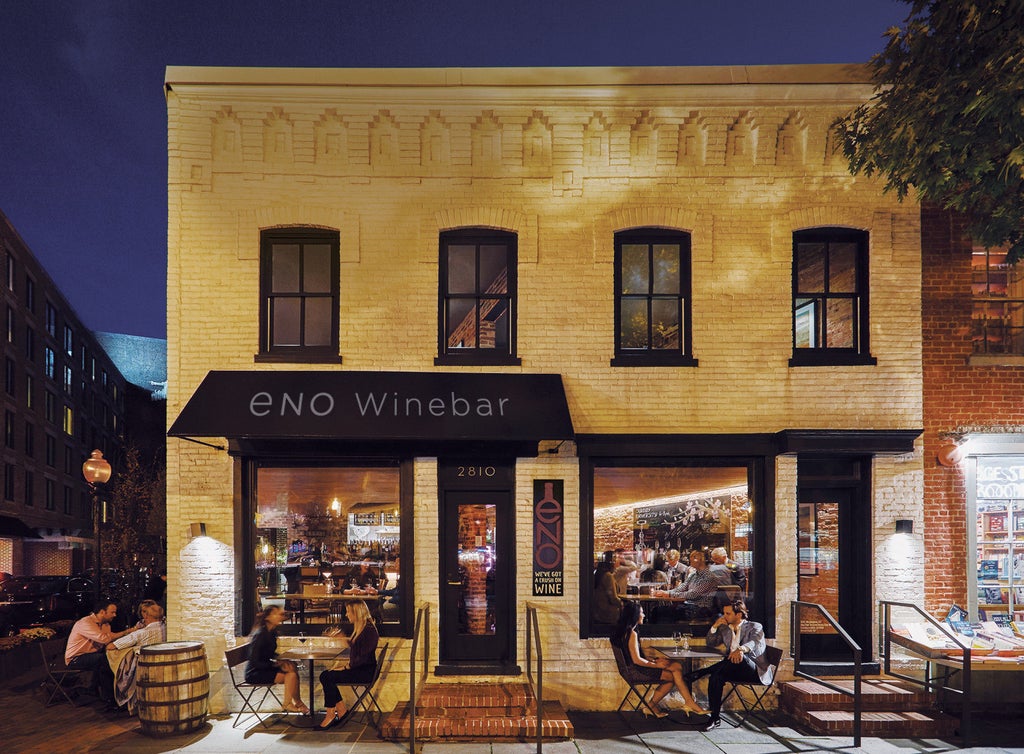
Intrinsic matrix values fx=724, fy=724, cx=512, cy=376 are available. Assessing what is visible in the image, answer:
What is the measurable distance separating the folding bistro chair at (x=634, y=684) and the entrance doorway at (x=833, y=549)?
2218mm

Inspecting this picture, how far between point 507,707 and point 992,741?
5283 mm

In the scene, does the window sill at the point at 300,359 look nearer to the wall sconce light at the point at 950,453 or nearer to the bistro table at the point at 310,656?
the bistro table at the point at 310,656

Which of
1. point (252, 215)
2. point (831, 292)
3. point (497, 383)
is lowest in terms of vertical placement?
point (497, 383)

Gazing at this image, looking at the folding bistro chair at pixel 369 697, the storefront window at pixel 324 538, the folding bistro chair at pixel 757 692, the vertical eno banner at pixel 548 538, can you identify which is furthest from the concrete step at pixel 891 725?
the storefront window at pixel 324 538

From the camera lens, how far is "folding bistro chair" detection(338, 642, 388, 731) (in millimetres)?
8273

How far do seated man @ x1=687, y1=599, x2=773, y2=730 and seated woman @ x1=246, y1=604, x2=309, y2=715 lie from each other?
4.59 m

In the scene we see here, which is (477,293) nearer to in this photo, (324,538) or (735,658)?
(324,538)

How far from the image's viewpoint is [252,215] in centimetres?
937

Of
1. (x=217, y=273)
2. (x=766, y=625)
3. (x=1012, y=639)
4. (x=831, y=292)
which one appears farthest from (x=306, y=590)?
(x=1012, y=639)

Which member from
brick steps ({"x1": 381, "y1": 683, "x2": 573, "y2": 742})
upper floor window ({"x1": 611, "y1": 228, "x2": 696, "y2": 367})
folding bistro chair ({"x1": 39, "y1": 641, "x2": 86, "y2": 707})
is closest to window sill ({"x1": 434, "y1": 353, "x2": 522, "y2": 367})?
upper floor window ({"x1": 611, "y1": 228, "x2": 696, "y2": 367})

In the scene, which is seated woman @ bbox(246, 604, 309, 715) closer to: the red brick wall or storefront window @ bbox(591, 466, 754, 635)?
storefront window @ bbox(591, 466, 754, 635)

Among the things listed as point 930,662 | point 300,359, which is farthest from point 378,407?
point 930,662

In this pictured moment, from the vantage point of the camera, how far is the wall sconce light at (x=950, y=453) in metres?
9.22

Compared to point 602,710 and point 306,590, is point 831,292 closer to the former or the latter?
point 602,710
